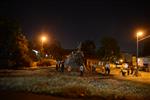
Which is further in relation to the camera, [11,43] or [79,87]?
[11,43]

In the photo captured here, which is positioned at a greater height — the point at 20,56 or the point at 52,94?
the point at 20,56

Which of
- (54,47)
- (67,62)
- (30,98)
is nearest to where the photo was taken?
(30,98)

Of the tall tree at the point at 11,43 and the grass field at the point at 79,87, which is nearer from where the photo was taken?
the grass field at the point at 79,87

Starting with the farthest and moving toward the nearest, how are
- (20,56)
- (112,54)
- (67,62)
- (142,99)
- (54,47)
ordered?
1. (54,47)
2. (112,54)
3. (20,56)
4. (67,62)
5. (142,99)

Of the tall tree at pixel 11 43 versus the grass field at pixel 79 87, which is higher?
the tall tree at pixel 11 43

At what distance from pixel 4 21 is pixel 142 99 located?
136 ft

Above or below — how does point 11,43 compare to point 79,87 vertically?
above

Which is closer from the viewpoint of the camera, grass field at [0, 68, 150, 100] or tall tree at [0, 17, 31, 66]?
grass field at [0, 68, 150, 100]

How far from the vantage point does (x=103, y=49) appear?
94938mm

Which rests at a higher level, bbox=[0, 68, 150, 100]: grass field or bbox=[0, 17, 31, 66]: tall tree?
bbox=[0, 17, 31, 66]: tall tree

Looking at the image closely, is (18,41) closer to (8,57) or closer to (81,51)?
(8,57)

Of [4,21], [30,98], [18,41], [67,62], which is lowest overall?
[30,98]

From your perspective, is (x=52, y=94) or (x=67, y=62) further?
(x=67, y=62)

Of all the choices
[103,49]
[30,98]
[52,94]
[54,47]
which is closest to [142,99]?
[52,94]
